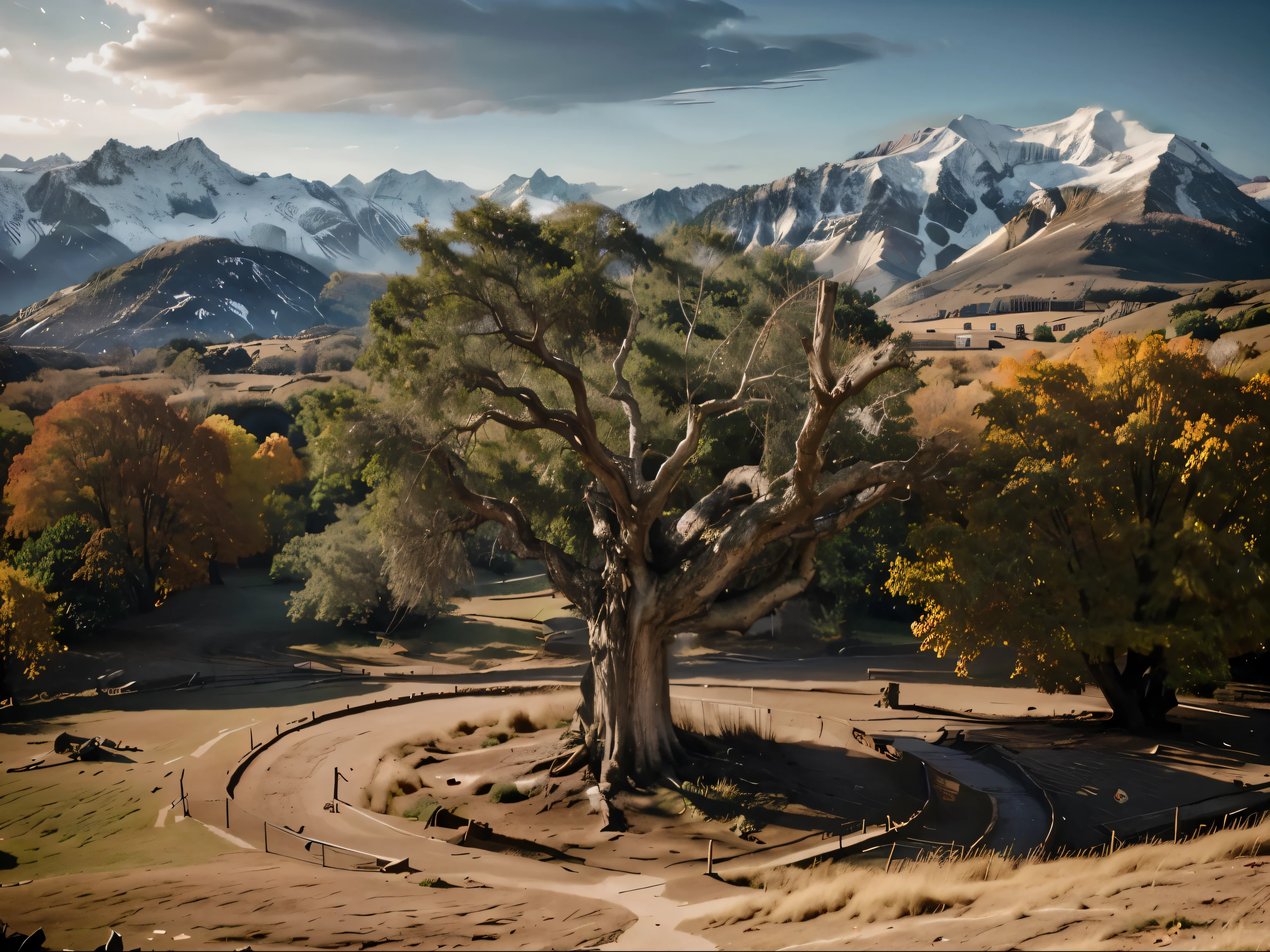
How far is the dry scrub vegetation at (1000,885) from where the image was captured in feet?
26.2

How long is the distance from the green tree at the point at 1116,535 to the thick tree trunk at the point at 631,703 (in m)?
7.26

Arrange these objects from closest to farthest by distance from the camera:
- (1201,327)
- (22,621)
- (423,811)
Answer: (423,811) → (22,621) → (1201,327)

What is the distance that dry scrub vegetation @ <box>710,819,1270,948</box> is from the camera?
8000mm

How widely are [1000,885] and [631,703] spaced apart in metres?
8.00

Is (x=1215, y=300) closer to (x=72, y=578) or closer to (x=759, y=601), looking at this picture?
(x=759, y=601)

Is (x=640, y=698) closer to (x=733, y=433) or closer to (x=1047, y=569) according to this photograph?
(x=1047, y=569)

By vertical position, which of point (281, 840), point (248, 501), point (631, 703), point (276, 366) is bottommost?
point (281, 840)

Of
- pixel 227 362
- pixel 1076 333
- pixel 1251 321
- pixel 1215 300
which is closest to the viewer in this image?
pixel 1251 321

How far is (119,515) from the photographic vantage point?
40125 mm

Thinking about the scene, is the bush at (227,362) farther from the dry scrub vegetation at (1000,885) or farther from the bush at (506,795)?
the dry scrub vegetation at (1000,885)

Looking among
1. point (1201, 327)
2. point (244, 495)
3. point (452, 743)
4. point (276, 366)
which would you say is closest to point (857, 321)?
point (1201, 327)

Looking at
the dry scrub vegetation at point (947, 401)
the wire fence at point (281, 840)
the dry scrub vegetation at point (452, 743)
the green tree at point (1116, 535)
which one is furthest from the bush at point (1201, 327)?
the wire fence at point (281, 840)

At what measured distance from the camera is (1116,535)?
61.9ft

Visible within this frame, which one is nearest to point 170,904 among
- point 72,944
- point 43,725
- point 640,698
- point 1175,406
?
point 72,944
